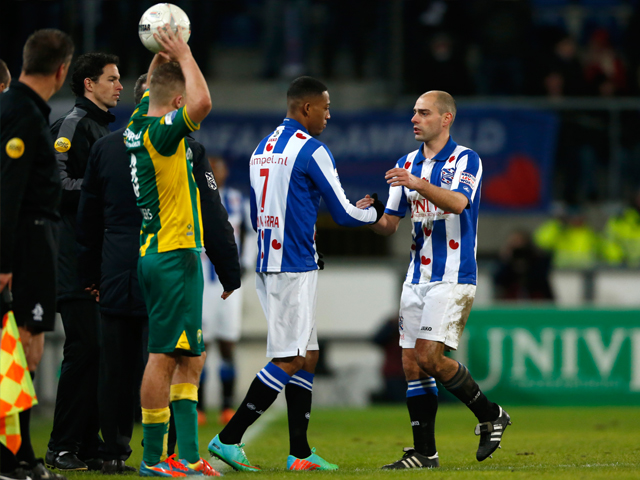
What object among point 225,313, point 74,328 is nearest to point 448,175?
point 74,328

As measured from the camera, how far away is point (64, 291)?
6008 mm

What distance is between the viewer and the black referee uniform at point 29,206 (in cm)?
476

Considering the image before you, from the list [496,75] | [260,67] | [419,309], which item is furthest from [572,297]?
[260,67]

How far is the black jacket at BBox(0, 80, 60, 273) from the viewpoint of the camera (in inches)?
186

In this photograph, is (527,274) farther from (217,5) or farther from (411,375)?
(217,5)

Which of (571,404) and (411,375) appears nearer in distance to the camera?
(411,375)

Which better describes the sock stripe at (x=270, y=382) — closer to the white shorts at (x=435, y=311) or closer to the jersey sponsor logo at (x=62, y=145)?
the white shorts at (x=435, y=311)

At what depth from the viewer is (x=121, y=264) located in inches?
221

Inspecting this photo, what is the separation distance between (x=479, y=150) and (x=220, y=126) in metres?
3.79

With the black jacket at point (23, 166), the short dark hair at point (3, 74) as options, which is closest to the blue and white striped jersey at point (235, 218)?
the short dark hair at point (3, 74)

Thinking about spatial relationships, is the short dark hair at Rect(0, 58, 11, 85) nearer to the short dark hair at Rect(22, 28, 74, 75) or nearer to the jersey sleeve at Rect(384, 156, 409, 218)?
the short dark hair at Rect(22, 28, 74, 75)

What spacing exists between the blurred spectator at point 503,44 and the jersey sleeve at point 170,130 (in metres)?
12.0

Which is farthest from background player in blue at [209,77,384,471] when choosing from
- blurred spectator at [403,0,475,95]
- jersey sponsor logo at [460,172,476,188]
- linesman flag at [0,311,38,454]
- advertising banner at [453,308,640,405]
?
blurred spectator at [403,0,475,95]

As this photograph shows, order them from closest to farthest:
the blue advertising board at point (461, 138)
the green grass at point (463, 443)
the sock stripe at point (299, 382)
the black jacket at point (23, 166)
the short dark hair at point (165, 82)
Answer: the black jacket at point (23, 166)
the short dark hair at point (165, 82)
the green grass at point (463, 443)
the sock stripe at point (299, 382)
the blue advertising board at point (461, 138)
